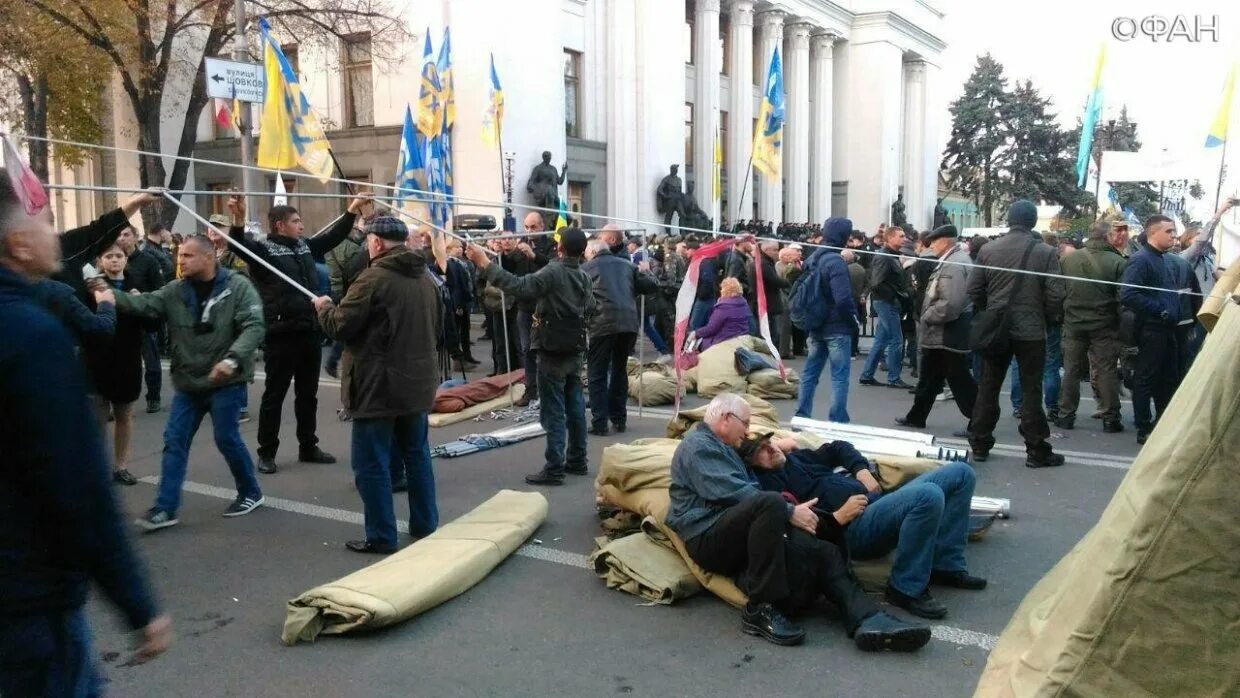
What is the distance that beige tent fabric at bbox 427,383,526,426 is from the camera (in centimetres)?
925

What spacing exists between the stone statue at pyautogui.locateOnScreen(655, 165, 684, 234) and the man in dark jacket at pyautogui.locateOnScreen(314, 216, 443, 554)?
82.0 feet

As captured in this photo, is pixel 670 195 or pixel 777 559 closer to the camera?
pixel 777 559

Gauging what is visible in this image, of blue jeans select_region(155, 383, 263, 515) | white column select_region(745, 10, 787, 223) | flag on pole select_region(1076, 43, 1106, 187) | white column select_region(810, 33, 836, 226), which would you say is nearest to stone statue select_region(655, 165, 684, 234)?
white column select_region(745, 10, 787, 223)

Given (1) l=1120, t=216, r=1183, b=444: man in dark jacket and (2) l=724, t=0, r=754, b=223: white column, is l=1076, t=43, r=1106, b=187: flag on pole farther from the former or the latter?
(2) l=724, t=0, r=754, b=223: white column

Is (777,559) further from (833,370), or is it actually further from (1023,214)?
(833,370)

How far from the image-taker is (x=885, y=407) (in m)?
10.2

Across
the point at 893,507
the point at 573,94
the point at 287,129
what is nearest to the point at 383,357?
the point at 893,507

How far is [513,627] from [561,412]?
275 cm

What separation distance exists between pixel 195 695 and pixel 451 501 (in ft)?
9.28

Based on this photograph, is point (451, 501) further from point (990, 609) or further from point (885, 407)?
point (885, 407)

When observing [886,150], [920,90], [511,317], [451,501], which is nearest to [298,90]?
[511,317]

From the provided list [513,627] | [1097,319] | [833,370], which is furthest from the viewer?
[833,370]

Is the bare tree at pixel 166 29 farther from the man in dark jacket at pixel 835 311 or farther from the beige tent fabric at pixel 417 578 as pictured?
the beige tent fabric at pixel 417 578

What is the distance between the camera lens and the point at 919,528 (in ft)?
14.8
